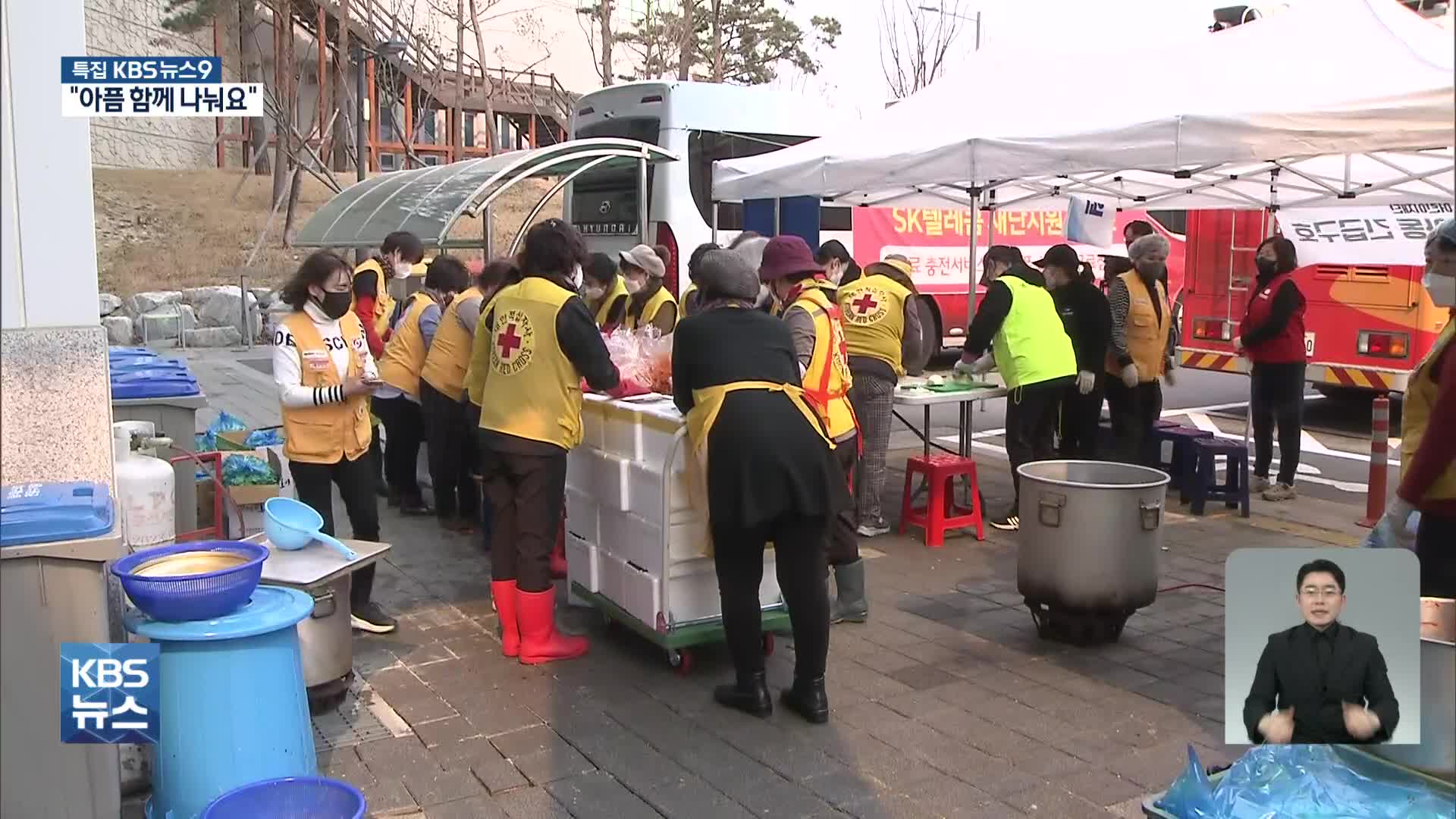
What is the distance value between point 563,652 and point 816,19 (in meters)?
35.5

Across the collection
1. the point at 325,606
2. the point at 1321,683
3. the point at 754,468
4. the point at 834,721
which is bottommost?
the point at 834,721

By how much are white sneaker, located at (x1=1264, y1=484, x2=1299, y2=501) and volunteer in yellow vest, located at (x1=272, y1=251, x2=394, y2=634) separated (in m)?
6.60

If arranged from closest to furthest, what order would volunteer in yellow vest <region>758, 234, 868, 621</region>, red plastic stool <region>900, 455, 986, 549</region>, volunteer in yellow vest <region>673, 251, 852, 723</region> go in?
volunteer in yellow vest <region>673, 251, 852, 723</region> → volunteer in yellow vest <region>758, 234, 868, 621</region> → red plastic stool <region>900, 455, 986, 549</region>

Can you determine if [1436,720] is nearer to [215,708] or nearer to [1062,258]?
[215,708]

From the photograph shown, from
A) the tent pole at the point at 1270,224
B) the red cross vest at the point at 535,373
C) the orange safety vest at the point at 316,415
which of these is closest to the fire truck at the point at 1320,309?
the tent pole at the point at 1270,224

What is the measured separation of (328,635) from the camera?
15.3ft

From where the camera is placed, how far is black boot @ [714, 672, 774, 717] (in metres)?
4.71

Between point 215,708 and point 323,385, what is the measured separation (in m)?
2.04

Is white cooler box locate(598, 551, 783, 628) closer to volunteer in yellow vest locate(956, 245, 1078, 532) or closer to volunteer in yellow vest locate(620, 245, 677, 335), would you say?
volunteer in yellow vest locate(620, 245, 677, 335)

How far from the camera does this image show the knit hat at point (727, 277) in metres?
4.56

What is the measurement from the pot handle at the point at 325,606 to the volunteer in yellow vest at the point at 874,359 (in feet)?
11.1

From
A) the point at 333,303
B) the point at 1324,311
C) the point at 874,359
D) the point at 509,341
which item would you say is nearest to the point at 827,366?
the point at 509,341

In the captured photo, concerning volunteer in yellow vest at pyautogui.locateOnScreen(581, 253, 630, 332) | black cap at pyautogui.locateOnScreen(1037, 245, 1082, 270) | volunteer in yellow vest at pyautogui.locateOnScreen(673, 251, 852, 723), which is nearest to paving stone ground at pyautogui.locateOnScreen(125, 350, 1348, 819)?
volunteer in yellow vest at pyautogui.locateOnScreen(673, 251, 852, 723)

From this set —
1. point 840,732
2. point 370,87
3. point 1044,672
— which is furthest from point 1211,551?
point 370,87
